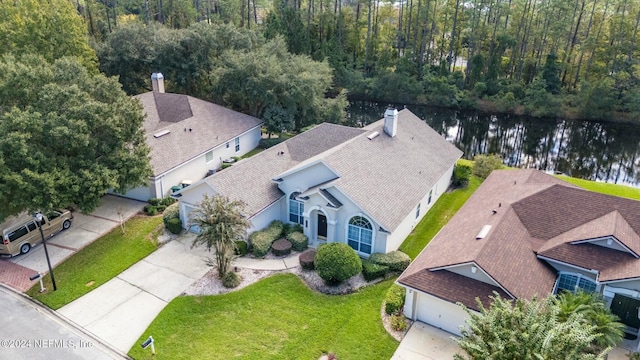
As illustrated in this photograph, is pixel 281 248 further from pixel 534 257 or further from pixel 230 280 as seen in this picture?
pixel 534 257

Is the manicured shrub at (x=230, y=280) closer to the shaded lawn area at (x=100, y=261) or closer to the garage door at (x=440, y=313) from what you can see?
the shaded lawn area at (x=100, y=261)

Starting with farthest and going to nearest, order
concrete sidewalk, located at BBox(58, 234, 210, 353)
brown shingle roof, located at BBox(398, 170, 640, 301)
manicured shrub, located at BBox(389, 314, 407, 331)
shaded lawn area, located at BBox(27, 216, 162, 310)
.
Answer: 1. shaded lawn area, located at BBox(27, 216, 162, 310)
2. concrete sidewalk, located at BBox(58, 234, 210, 353)
3. manicured shrub, located at BBox(389, 314, 407, 331)
4. brown shingle roof, located at BBox(398, 170, 640, 301)

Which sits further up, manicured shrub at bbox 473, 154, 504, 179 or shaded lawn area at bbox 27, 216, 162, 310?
manicured shrub at bbox 473, 154, 504, 179

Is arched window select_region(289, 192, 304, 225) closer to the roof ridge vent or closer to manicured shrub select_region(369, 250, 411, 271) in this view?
manicured shrub select_region(369, 250, 411, 271)

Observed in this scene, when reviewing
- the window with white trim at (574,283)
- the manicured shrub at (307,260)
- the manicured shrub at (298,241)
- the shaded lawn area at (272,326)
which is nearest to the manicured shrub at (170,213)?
the shaded lawn area at (272,326)

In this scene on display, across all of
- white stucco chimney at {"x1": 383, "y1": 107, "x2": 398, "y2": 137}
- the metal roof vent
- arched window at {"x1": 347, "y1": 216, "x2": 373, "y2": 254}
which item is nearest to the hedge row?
arched window at {"x1": 347, "y1": 216, "x2": 373, "y2": 254}

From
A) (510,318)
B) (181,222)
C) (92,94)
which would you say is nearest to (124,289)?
(181,222)
